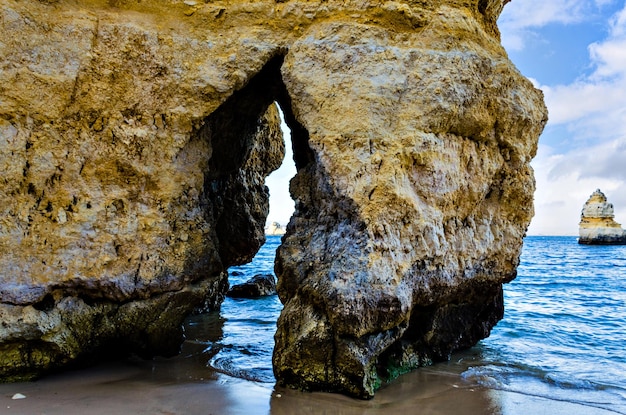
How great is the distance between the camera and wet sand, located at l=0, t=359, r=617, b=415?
473 centimetres

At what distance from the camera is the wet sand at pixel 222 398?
186 inches

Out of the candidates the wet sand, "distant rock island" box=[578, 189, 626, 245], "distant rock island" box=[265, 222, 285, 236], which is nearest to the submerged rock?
the wet sand

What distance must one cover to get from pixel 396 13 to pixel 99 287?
486 cm

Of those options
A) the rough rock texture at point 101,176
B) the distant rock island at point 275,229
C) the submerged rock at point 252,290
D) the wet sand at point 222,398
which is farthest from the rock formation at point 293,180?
the distant rock island at point 275,229

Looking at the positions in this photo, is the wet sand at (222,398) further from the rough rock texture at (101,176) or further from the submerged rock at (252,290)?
the submerged rock at (252,290)

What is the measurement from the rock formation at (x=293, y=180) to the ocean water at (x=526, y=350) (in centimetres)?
86

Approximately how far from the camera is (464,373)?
6.40 meters

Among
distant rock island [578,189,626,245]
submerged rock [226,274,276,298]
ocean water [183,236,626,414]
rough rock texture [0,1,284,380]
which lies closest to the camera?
rough rock texture [0,1,284,380]

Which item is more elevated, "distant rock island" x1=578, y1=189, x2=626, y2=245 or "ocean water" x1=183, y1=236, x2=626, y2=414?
"distant rock island" x1=578, y1=189, x2=626, y2=245

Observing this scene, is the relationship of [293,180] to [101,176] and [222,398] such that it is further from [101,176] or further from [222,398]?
[222,398]

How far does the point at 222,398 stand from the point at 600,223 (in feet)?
183

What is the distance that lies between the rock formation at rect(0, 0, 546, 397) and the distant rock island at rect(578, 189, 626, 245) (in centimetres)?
5035

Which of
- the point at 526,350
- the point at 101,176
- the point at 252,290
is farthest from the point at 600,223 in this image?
the point at 101,176

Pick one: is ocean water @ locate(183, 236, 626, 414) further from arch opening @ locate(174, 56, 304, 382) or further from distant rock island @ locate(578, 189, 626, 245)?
distant rock island @ locate(578, 189, 626, 245)
